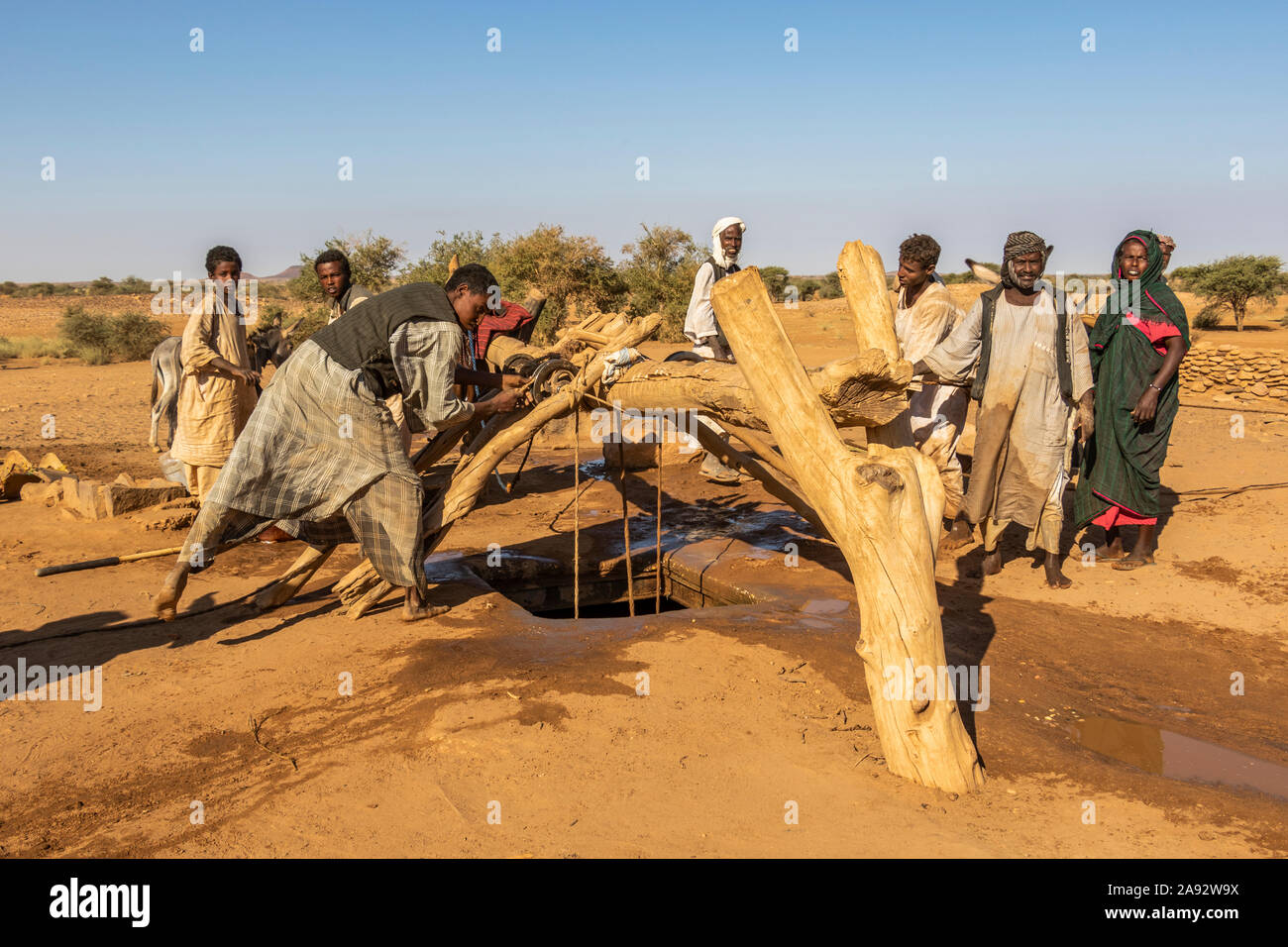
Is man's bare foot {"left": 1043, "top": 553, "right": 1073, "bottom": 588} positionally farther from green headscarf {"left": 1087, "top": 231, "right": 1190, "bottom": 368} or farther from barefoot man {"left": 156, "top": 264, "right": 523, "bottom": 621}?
barefoot man {"left": 156, "top": 264, "right": 523, "bottom": 621}

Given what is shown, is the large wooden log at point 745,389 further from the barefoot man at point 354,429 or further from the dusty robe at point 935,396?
the dusty robe at point 935,396

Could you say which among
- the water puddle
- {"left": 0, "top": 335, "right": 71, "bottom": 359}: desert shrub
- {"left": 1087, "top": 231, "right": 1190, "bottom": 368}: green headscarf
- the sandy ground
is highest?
{"left": 0, "top": 335, "right": 71, "bottom": 359}: desert shrub

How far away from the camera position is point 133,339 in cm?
2033

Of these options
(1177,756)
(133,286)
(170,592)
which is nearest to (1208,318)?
(1177,756)

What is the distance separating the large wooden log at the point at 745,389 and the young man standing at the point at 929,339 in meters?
2.16

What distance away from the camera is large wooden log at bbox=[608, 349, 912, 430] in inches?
145

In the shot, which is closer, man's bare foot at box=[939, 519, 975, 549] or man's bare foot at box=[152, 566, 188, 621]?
man's bare foot at box=[152, 566, 188, 621]

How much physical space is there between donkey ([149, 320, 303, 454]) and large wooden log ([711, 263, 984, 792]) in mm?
4920

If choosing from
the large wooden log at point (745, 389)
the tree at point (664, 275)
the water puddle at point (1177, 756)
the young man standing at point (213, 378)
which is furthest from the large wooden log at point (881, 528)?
the tree at point (664, 275)

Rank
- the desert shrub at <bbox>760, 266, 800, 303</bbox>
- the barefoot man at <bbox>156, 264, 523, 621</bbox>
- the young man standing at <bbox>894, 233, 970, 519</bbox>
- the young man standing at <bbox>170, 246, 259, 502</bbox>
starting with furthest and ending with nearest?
the desert shrub at <bbox>760, 266, 800, 303</bbox> < the young man standing at <bbox>170, 246, 259, 502</bbox> < the young man standing at <bbox>894, 233, 970, 519</bbox> < the barefoot man at <bbox>156, 264, 523, 621</bbox>

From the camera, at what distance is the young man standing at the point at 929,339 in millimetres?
6129

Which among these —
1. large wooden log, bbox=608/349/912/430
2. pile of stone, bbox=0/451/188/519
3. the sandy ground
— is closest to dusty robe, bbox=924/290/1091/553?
the sandy ground
